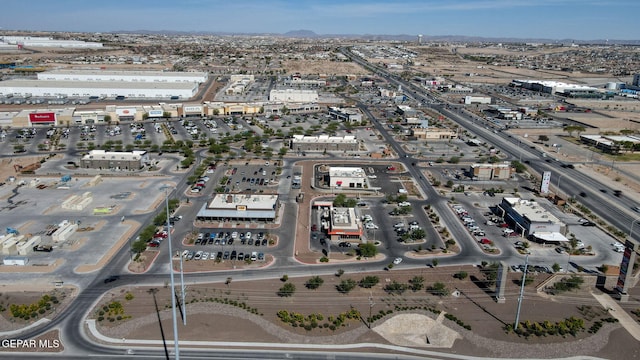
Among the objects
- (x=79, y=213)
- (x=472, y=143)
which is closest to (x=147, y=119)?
(x=79, y=213)

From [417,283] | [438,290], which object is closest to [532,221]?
[438,290]

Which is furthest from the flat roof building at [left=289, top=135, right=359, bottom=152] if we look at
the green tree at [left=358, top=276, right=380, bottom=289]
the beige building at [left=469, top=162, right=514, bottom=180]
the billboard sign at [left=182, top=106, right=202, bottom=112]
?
the green tree at [left=358, top=276, right=380, bottom=289]

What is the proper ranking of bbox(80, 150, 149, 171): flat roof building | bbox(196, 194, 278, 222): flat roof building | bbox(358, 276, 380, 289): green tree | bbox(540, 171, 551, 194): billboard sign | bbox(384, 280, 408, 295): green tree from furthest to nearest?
bbox(80, 150, 149, 171): flat roof building < bbox(540, 171, 551, 194): billboard sign < bbox(196, 194, 278, 222): flat roof building < bbox(358, 276, 380, 289): green tree < bbox(384, 280, 408, 295): green tree

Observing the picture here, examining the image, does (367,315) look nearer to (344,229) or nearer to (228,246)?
(344,229)

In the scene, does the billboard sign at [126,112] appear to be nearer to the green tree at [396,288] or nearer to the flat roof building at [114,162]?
the flat roof building at [114,162]

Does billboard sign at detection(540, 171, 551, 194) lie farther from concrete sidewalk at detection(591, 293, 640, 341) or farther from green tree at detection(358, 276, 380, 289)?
green tree at detection(358, 276, 380, 289)
